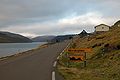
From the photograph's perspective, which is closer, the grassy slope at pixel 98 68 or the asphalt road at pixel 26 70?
the asphalt road at pixel 26 70

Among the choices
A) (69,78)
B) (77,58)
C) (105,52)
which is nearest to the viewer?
(69,78)

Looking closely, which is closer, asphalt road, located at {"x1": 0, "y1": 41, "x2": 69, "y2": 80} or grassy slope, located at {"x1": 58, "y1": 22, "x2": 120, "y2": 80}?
asphalt road, located at {"x1": 0, "y1": 41, "x2": 69, "y2": 80}

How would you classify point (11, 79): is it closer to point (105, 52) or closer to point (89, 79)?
point (89, 79)

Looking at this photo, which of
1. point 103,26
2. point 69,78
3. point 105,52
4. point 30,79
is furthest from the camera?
point 103,26

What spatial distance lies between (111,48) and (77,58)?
22.1 feet

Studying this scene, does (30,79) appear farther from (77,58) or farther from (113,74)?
(77,58)

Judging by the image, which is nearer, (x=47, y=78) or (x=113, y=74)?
(x=47, y=78)

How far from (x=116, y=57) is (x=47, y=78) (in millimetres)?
9049

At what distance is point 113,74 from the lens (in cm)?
1500

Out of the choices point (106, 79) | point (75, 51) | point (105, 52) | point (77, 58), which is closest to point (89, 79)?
point (106, 79)

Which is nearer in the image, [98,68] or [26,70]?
[26,70]

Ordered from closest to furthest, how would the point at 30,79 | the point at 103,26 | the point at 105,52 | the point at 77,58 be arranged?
the point at 30,79 < the point at 77,58 < the point at 105,52 < the point at 103,26

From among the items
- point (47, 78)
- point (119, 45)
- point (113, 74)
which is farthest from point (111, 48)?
point (47, 78)

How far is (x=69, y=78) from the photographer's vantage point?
14742 millimetres
